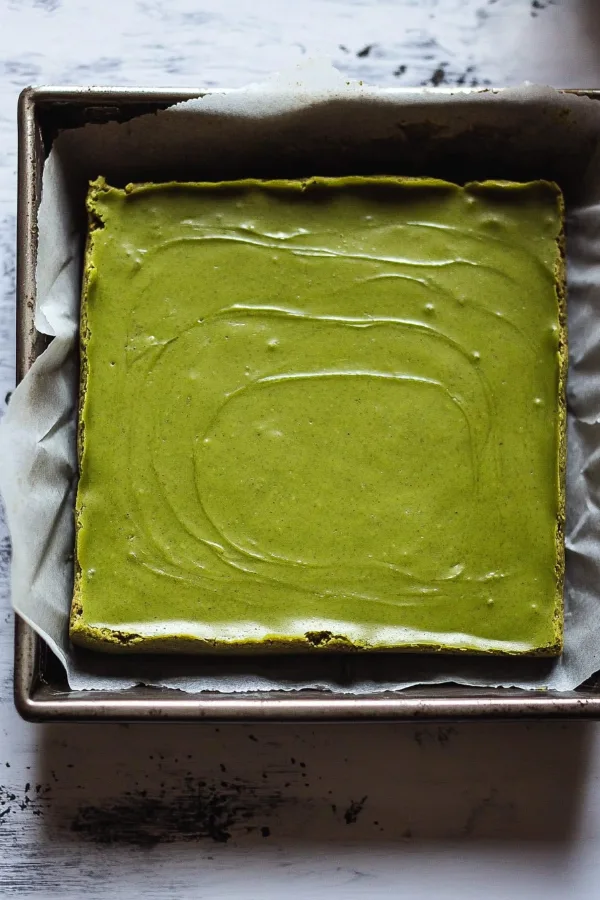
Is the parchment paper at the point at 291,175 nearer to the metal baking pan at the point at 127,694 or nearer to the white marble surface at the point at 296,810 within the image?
the metal baking pan at the point at 127,694

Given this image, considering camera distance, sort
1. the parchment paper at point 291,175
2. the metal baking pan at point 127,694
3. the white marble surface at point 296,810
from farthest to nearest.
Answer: the white marble surface at point 296,810, the parchment paper at point 291,175, the metal baking pan at point 127,694

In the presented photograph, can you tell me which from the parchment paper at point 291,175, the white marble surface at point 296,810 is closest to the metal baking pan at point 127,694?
the parchment paper at point 291,175

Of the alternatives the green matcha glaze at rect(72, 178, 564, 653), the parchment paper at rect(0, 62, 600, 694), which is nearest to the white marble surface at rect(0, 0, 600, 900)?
the parchment paper at rect(0, 62, 600, 694)

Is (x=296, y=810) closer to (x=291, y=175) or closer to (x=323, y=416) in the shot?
(x=323, y=416)

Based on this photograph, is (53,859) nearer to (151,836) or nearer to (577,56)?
(151,836)

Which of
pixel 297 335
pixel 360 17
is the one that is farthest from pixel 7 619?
pixel 360 17

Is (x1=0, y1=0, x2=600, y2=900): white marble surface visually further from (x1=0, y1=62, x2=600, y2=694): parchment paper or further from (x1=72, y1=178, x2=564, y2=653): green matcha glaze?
(x1=72, y1=178, x2=564, y2=653): green matcha glaze

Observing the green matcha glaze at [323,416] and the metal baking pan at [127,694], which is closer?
the metal baking pan at [127,694]
